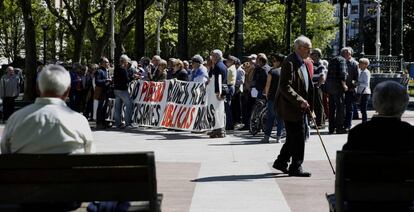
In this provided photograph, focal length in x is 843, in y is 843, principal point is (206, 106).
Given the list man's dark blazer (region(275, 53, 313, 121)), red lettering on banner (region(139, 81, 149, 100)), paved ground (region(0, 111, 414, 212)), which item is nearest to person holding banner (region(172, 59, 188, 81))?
red lettering on banner (region(139, 81, 149, 100))

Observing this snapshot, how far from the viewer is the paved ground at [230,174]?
9039mm

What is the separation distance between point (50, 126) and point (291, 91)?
18.5 feet

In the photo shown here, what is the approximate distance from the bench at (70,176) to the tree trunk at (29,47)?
2805 centimetres

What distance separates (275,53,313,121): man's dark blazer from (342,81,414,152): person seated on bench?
4890mm

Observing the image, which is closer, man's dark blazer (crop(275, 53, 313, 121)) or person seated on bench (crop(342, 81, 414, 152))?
person seated on bench (crop(342, 81, 414, 152))

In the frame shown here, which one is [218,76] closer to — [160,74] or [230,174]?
[160,74]

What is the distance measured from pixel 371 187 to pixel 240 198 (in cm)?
387

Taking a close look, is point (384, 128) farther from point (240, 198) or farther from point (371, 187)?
point (240, 198)

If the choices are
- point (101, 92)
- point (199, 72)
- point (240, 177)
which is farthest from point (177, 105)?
point (240, 177)

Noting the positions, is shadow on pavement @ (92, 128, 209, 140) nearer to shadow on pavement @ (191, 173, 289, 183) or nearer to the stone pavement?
the stone pavement

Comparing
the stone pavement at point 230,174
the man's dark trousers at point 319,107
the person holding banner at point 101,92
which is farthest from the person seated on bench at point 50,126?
the person holding banner at point 101,92

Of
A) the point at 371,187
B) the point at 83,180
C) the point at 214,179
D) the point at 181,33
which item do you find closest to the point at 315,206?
the point at 214,179

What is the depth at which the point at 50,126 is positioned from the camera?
5910 mm

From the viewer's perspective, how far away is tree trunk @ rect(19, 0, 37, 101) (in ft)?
110
